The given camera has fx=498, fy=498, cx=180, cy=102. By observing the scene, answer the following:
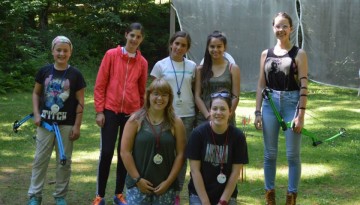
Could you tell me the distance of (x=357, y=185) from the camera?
15.2 ft

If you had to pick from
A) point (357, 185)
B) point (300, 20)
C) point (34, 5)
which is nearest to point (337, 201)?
point (357, 185)

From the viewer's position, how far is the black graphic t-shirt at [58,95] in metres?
3.70

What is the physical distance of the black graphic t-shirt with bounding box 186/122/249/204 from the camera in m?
3.07

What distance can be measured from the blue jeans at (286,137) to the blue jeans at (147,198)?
1.02m

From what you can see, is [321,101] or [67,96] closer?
[67,96]

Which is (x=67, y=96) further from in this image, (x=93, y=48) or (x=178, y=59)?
(x=93, y=48)

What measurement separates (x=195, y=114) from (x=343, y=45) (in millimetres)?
8407

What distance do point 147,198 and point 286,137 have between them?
1228mm

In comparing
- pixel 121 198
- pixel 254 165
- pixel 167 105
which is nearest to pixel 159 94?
pixel 167 105

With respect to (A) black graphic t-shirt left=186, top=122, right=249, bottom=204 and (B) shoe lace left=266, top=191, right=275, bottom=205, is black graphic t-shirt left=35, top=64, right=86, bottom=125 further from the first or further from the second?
(B) shoe lace left=266, top=191, right=275, bottom=205

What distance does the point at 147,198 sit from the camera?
3.09 metres

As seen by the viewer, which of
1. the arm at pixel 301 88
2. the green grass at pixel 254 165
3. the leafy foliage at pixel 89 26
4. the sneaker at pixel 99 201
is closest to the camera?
the arm at pixel 301 88

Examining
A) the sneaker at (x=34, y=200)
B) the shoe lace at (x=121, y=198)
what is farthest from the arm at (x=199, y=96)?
the sneaker at (x=34, y=200)

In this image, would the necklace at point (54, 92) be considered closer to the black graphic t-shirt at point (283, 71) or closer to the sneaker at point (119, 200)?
the sneaker at point (119, 200)
